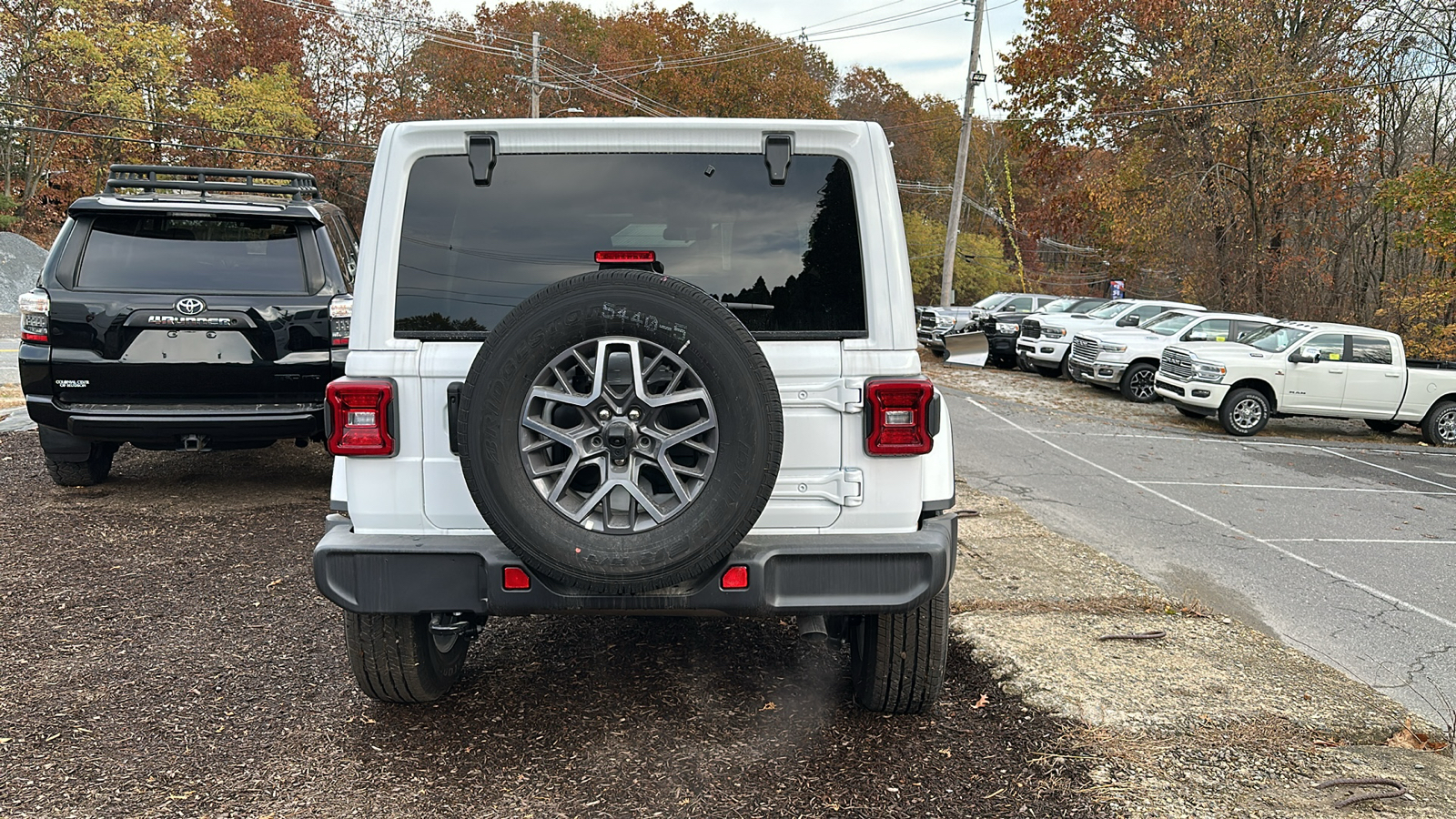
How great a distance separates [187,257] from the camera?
6.32 meters

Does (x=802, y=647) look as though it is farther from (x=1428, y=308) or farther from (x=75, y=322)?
(x=1428, y=308)

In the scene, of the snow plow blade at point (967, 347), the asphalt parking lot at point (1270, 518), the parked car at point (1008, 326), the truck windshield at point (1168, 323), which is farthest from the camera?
the parked car at point (1008, 326)

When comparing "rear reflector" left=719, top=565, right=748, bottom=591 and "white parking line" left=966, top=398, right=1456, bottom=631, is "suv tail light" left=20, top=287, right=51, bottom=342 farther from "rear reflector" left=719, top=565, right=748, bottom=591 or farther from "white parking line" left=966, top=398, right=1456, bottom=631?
"white parking line" left=966, top=398, right=1456, bottom=631

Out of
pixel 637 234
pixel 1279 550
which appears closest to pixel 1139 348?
pixel 1279 550

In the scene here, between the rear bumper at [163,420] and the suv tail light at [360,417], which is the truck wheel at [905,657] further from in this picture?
the rear bumper at [163,420]

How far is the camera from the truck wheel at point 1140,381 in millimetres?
18531

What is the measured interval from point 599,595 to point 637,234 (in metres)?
1.14

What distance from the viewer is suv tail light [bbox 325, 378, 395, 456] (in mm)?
3131

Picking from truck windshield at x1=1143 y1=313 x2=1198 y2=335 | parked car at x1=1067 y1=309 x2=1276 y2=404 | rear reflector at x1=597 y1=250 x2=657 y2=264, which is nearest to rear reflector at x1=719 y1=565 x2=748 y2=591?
rear reflector at x1=597 y1=250 x2=657 y2=264

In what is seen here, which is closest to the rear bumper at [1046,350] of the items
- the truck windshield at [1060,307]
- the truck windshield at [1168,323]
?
the truck windshield at [1168,323]

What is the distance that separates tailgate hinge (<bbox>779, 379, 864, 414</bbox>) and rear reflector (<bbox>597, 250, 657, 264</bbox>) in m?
0.59

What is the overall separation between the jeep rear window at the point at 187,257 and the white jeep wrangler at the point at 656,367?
11.7 ft

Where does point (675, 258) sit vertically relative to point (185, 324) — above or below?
above

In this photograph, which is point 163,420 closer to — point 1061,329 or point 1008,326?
point 1061,329
